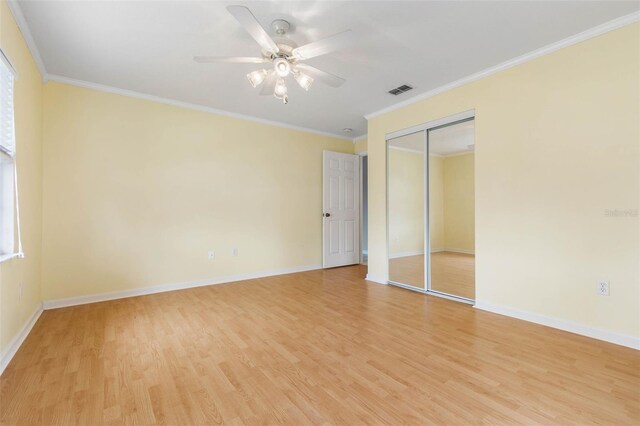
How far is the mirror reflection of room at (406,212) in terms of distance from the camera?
154 inches

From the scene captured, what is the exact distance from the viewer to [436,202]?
392 centimetres

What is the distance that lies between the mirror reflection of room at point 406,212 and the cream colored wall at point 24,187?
3.90 meters

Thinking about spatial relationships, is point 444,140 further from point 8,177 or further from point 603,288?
point 8,177

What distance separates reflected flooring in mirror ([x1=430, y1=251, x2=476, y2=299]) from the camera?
3633mm

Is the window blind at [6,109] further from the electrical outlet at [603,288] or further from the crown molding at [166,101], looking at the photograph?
the electrical outlet at [603,288]

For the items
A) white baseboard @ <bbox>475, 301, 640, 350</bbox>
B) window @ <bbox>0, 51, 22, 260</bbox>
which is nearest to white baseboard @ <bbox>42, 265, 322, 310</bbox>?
window @ <bbox>0, 51, 22, 260</bbox>

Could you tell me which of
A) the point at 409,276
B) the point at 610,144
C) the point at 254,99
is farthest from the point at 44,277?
the point at 610,144

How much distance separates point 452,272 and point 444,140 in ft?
6.32

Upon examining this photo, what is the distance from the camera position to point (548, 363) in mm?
1942

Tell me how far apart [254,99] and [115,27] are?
1.65m

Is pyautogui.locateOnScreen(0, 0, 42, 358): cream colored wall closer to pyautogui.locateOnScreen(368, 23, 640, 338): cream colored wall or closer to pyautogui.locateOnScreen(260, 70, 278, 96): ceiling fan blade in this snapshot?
pyautogui.locateOnScreen(260, 70, 278, 96): ceiling fan blade

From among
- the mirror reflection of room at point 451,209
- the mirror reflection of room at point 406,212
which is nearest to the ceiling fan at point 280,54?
the mirror reflection of room at point 406,212

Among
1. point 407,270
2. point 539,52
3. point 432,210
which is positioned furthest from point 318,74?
point 407,270

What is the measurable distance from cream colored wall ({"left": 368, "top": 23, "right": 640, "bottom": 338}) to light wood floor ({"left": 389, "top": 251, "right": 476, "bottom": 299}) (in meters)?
0.74
